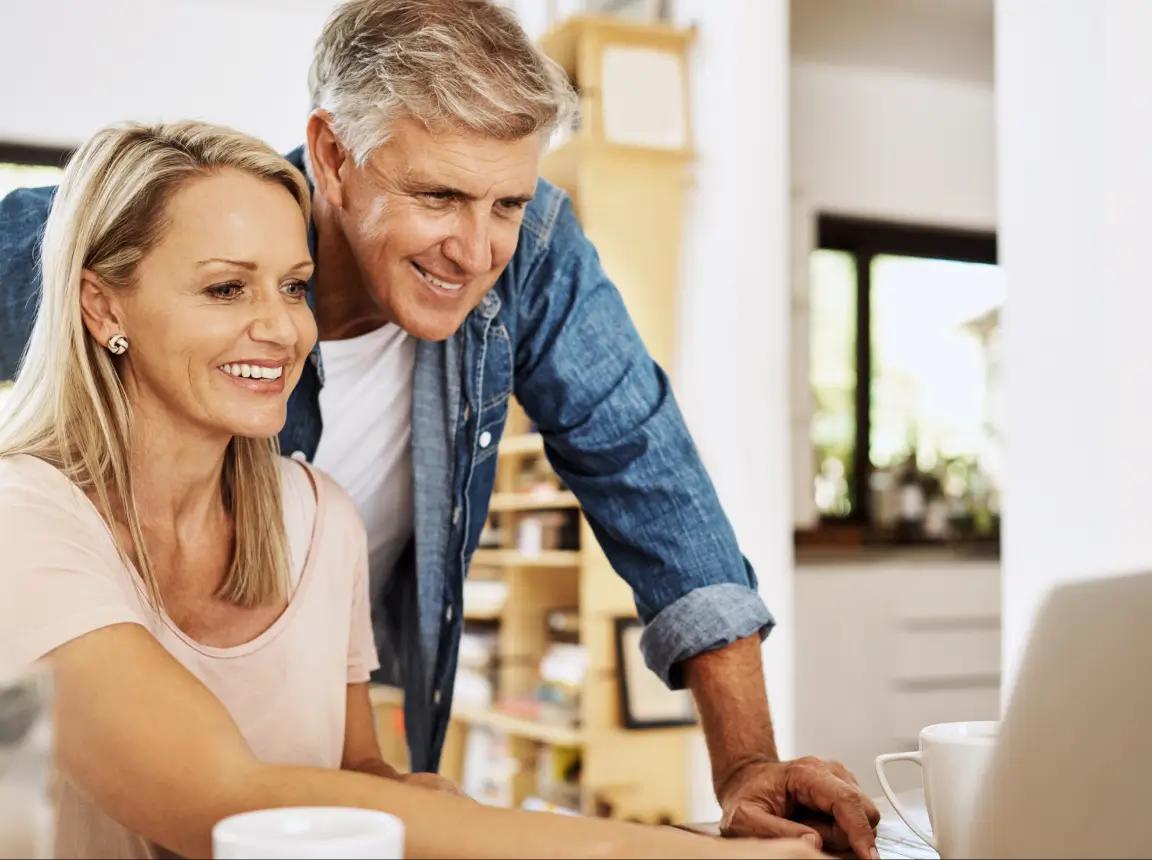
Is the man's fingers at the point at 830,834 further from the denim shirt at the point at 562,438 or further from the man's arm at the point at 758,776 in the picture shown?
the denim shirt at the point at 562,438

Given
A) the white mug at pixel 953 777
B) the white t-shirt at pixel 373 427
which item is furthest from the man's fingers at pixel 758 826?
the white t-shirt at pixel 373 427

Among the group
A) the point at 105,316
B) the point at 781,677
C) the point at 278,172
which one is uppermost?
the point at 278,172

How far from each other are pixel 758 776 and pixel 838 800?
175 millimetres

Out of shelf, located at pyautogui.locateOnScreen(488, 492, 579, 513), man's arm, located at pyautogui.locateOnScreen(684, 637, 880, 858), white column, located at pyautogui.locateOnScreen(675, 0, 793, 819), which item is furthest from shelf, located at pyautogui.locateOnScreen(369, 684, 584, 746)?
man's arm, located at pyautogui.locateOnScreen(684, 637, 880, 858)

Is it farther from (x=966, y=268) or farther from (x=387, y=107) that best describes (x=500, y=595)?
(x=387, y=107)

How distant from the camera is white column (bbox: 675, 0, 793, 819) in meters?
3.50

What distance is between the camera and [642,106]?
3639 mm

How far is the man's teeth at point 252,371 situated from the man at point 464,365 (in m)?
0.22

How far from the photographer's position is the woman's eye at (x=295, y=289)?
4.05 feet

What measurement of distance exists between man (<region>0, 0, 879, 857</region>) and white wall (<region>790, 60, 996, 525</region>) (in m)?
3.32

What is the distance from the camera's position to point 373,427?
5.45 feet

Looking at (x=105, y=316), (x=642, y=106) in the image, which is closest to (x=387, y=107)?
(x=105, y=316)

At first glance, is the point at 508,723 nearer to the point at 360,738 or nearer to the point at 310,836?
the point at 360,738

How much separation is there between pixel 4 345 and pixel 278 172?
45 cm
